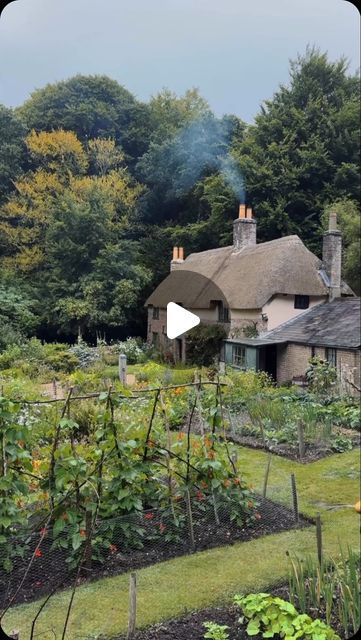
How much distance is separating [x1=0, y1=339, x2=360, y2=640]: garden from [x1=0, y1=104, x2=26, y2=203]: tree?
0.41 meters

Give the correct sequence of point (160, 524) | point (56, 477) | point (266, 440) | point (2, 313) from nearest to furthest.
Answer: point (2, 313), point (56, 477), point (160, 524), point (266, 440)

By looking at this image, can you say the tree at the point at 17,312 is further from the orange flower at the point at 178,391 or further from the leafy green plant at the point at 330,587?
the leafy green plant at the point at 330,587

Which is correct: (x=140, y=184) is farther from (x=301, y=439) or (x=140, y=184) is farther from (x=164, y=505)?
(x=301, y=439)

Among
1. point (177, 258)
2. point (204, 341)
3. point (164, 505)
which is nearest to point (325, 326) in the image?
point (204, 341)

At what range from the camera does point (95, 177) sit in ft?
4.27

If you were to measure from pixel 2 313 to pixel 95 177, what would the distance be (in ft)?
1.39

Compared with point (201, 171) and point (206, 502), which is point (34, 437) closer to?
point (206, 502)

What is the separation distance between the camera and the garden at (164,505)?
4.21 ft

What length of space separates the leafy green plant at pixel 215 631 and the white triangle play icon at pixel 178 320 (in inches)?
28.6

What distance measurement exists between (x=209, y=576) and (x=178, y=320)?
77 centimetres

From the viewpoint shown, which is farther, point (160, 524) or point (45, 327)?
point (160, 524)

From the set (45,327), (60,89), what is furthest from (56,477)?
(60,89)

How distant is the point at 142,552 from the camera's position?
158 cm

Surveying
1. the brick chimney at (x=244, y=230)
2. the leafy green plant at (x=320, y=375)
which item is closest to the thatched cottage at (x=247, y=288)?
the brick chimney at (x=244, y=230)
